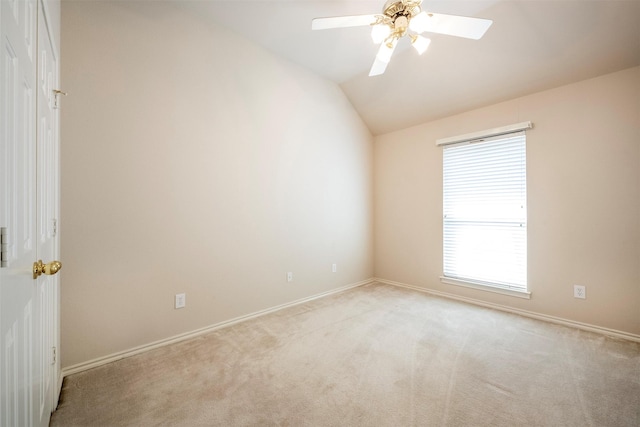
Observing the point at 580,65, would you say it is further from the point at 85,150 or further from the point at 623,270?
the point at 85,150

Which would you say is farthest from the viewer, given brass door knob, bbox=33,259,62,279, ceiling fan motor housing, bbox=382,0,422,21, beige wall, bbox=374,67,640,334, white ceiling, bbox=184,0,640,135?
beige wall, bbox=374,67,640,334

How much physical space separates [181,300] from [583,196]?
3.82 m

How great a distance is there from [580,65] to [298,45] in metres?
2.69

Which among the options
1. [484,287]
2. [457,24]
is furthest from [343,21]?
[484,287]

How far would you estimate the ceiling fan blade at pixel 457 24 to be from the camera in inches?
65.6

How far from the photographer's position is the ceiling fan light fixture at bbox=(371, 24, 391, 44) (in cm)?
176

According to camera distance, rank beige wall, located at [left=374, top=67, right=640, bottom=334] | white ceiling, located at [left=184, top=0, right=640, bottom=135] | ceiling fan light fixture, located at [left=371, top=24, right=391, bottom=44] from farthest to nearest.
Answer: beige wall, located at [left=374, top=67, right=640, bottom=334] < white ceiling, located at [left=184, top=0, right=640, bottom=135] < ceiling fan light fixture, located at [left=371, top=24, right=391, bottom=44]

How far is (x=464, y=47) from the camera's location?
2723 mm

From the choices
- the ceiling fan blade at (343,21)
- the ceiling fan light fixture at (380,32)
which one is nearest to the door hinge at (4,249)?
the ceiling fan blade at (343,21)

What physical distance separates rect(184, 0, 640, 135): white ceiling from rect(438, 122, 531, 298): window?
500mm

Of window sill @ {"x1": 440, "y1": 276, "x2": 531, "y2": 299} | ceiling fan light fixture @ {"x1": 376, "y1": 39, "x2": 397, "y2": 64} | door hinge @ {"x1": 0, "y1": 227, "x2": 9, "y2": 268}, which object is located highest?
ceiling fan light fixture @ {"x1": 376, "y1": 39, "x2": 397, "y2": 64}

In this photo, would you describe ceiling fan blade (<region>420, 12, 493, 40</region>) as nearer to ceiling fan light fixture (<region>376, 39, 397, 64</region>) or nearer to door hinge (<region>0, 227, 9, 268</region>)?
ceiling fan light fixture (<region>376, 39, 397, 64</region>)

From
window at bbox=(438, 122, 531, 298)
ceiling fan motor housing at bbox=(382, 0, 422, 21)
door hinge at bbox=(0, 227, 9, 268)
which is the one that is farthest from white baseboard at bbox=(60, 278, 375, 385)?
ceiling fan motor housing at bbox=(382, 0, 422, 21)

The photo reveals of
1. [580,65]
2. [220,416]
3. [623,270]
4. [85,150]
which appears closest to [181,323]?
[220,416]
